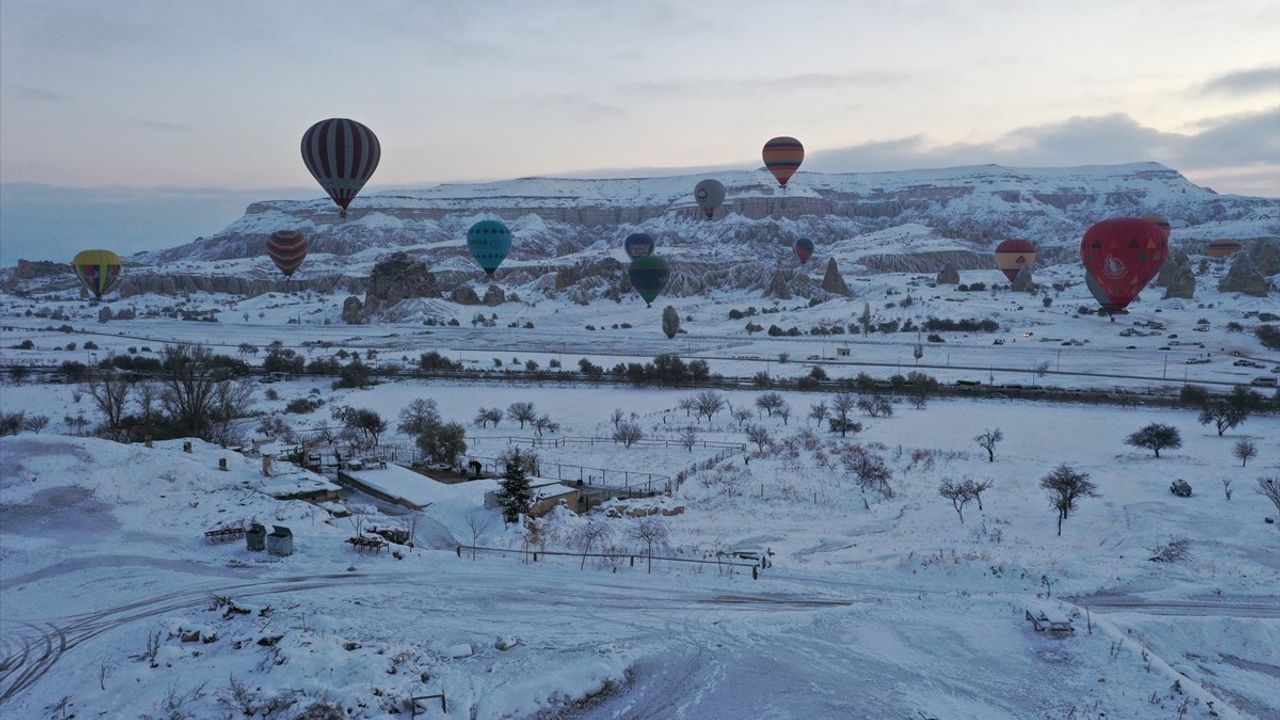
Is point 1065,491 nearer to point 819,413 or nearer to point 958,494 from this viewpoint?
point 958,494

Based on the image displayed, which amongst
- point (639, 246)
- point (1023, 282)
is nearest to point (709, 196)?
point (639, 246)

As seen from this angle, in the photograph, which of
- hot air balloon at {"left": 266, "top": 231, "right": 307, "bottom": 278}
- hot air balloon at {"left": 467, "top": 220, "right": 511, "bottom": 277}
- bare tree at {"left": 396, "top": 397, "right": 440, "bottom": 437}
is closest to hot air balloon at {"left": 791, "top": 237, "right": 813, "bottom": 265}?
hot air balloon at {"left": 467, "top": 220, "right": 511, "bottom": 277}

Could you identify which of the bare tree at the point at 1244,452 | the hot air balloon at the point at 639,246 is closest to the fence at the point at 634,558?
the bare tree at the point at 1244,452

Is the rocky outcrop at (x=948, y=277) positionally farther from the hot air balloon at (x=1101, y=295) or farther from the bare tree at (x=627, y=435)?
the bare tree at (x=627, y=435)

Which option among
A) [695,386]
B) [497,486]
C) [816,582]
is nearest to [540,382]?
[695,386]

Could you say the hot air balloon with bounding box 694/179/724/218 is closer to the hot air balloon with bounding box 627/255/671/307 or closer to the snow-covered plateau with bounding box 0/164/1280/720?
the hot air balloon with bounding box 627/255/671/307

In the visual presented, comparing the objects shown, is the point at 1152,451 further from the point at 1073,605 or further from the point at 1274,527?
the point at 1073,605
